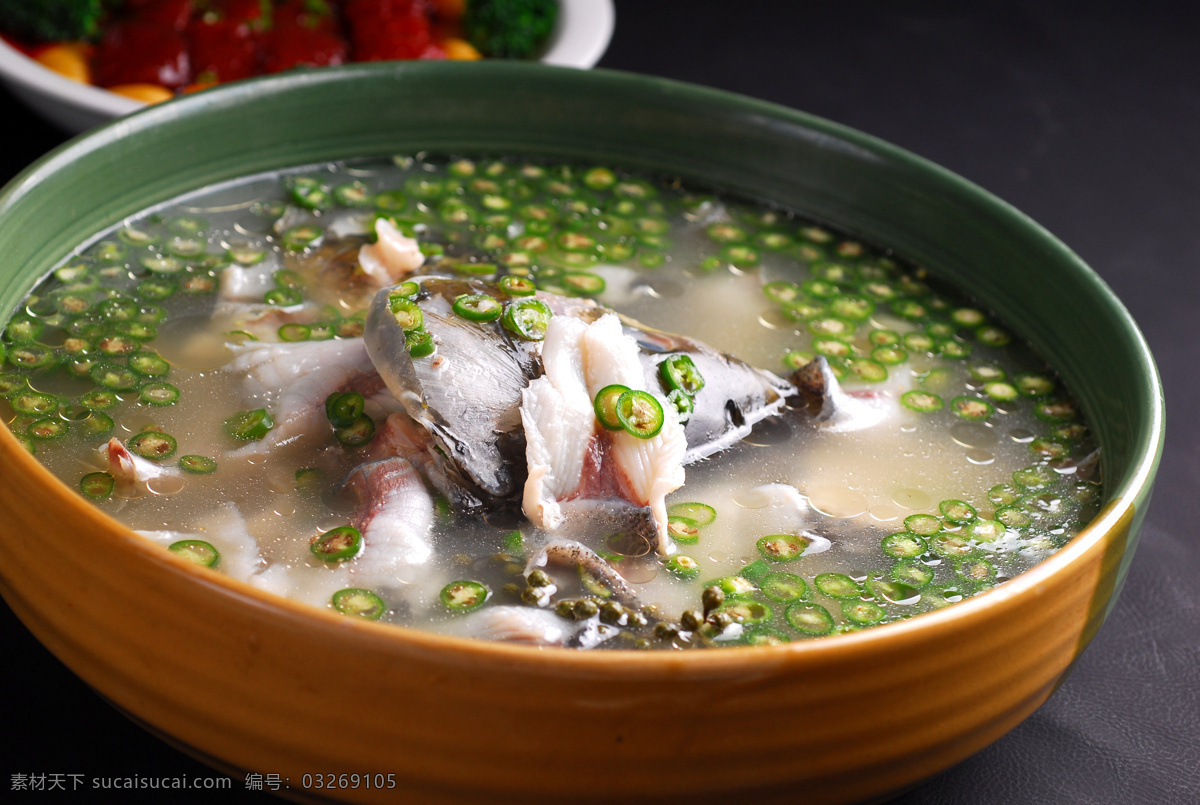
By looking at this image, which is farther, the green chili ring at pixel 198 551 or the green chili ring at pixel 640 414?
the green chili ring at pixel 640 414

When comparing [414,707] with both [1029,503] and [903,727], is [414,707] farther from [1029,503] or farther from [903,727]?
[1029,503]

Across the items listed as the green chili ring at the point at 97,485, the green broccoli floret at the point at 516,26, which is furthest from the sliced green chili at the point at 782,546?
the green broccoli floret at the point at 516,26

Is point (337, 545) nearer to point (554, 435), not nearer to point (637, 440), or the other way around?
point (554, 435)

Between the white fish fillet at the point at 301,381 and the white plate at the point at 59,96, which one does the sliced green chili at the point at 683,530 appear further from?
the white plate at the point at 59,96

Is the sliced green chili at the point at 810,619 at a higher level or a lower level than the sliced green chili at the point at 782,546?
higher

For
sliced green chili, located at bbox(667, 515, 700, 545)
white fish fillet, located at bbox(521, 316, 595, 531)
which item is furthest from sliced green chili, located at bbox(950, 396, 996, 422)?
white fish fillet, located at bbox(521, 316, 595, 531)

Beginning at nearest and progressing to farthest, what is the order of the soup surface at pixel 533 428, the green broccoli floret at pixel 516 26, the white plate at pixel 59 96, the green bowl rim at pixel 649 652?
the green bowl rim at pixel 649 652, the soup surface at pixel 533 428, the white plate at pixel 59 96, the green broccoli floret at pixel 516 26
